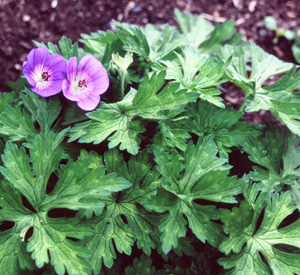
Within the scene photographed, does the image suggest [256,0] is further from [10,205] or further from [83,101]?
[10,205]

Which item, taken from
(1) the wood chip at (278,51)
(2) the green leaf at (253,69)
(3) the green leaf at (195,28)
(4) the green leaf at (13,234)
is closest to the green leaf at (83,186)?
(4) the green leaf at (13,234)

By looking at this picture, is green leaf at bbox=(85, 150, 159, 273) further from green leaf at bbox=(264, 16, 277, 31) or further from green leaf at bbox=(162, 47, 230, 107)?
green leaf at bbox=(264, 16, 277, 31)

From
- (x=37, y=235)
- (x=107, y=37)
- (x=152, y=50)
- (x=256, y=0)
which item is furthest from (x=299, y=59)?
(x=37, y=235)

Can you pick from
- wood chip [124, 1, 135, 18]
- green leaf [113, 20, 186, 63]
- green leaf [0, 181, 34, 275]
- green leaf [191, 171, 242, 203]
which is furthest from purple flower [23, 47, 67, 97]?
wood chip [124, 1, 135, 18]

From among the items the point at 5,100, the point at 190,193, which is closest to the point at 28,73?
the point at 5,100

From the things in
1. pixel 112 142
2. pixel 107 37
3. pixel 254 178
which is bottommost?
pixel 254 178

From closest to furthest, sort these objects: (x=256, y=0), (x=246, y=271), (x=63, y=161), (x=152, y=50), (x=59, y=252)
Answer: (x=59, y=252), (x=246, y=271), (x=63, y=161), (x=152, y=50), (x=256, y=0)
